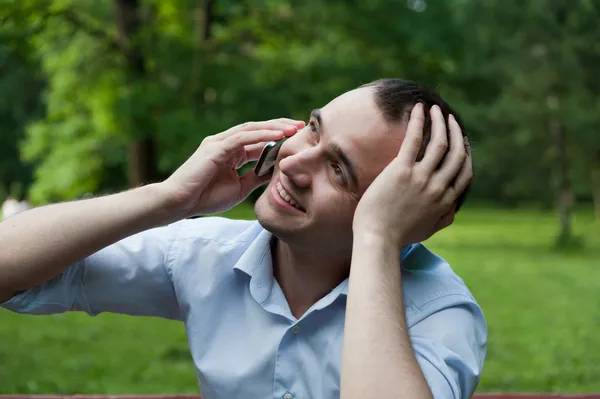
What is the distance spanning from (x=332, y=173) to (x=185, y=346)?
251 inches

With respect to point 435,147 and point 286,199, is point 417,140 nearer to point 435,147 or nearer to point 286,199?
point 435,147

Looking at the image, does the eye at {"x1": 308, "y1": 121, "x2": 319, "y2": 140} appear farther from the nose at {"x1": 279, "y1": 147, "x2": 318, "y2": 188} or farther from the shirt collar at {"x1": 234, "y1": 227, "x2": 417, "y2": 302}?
the shirt collar at {"x1": 234, "y1": 227, "x2": 417, "y2": 302}

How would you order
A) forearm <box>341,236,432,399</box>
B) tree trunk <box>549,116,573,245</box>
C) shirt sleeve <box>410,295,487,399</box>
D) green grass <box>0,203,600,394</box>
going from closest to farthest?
1. forearm <box>341,236,432,399</box>
2. shirt sleeve <box>410,295,487,399</box>
3. green grass <box>0,203,600,394</box>
4. tree trunk <box>549,116,573,245</box>

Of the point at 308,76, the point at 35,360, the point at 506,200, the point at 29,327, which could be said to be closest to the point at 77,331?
the point at 29,327

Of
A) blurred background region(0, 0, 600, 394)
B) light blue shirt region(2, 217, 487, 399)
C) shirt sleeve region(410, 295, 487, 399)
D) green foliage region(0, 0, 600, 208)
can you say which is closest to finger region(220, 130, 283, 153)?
light blue shirt region(2, 217, 487, 399)

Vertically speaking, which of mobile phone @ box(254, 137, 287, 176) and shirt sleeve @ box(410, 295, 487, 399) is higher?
mobile phone @ box(254, 137, 287, 176)

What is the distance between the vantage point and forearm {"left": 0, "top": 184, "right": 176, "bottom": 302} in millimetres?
1739

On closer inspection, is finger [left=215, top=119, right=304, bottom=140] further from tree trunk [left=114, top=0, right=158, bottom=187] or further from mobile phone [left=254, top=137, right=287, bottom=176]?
tree trunk [left=114, top=0, right=158, bottom=187]

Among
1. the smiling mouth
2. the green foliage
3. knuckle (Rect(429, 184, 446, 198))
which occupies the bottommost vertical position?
the green foliage

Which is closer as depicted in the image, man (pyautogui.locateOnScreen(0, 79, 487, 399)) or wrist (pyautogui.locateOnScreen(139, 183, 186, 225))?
man (pyautogui.locateOnScreen(0, 79, 487, 399))

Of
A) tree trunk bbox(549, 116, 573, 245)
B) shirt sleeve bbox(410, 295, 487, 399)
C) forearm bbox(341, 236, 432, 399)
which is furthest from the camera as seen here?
tree trunk bbox(549, 116, 573, 245)

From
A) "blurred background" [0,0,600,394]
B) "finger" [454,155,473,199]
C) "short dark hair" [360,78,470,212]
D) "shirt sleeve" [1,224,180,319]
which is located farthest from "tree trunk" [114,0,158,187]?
"finger" [454,155,473,199]

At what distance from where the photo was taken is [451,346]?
1.65m

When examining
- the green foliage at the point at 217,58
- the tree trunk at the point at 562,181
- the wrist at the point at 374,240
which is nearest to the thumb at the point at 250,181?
the wrist at the point at 374,240
